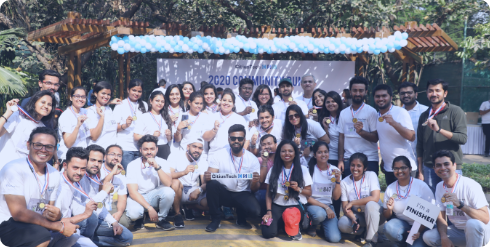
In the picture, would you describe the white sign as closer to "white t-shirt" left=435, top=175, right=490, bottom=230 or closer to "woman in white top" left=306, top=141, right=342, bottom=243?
"woman in white top" left=306, top=141, right=342, bottom=243

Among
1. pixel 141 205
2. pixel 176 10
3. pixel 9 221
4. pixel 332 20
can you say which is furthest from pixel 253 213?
pixel 176 10

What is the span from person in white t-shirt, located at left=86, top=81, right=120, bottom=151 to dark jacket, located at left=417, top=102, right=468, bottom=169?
4068 mm

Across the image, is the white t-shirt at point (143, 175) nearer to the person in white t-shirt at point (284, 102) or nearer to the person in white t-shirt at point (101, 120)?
the person in white t-shirt at point (101, 120)

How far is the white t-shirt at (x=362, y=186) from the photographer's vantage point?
4.79m

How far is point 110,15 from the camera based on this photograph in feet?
40.7

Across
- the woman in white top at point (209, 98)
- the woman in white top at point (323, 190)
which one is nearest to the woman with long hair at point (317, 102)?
the woman in white top at point (323, 190)

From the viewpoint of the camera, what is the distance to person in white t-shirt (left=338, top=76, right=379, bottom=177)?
202 inches

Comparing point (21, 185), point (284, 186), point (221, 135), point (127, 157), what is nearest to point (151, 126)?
point (127, 157)


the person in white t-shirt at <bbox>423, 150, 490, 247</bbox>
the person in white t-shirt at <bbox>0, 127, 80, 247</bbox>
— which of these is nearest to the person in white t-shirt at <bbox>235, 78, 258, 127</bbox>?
the person in white t-shirt at <bbox>423, 150, 490, 247</bbox>

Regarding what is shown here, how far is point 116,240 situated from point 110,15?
9690 millimetres

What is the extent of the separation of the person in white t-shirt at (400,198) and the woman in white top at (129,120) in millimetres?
3355

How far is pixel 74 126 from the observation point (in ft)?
16.0

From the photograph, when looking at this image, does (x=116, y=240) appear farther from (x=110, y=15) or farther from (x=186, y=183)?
(x=110, y=15)

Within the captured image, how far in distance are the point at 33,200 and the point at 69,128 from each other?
61.6 inches
